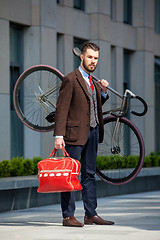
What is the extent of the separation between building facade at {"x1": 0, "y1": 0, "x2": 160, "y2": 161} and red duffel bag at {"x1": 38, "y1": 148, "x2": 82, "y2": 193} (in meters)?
7.43

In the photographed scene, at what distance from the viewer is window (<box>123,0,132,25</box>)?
22.4m

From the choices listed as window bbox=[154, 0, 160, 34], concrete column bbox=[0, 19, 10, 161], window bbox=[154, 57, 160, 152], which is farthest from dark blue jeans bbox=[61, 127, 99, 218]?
window bbox=[154, 0, 160, 34]

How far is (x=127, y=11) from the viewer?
74.0 ft

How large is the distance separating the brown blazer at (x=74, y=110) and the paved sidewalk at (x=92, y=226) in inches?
45.1

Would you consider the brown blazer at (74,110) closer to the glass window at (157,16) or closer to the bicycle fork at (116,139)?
the bicycle fork at (116,139)

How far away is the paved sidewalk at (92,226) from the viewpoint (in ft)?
25.7

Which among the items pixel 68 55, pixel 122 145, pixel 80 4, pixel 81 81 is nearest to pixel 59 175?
pixel 81 81

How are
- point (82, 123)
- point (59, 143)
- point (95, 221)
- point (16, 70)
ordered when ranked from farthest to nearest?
point (16, 70), point (95, 221), point (82, 123), point (59, 143)

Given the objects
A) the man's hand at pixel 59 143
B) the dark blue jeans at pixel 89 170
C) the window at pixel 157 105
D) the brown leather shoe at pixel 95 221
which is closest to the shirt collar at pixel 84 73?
the dark blue jeans at pixel 89 170

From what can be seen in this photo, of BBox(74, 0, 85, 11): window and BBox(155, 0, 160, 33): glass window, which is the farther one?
BBox(155, 0, 160, 33): glass window

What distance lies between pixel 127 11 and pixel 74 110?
14.5 m

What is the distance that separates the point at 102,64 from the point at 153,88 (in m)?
4.15

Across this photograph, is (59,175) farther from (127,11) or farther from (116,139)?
(127,11)

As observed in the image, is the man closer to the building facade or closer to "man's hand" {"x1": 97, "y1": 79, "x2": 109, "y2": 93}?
"man's hand" {"x1": 97, "y1": 79, "x2": 109, "y2": 93}
